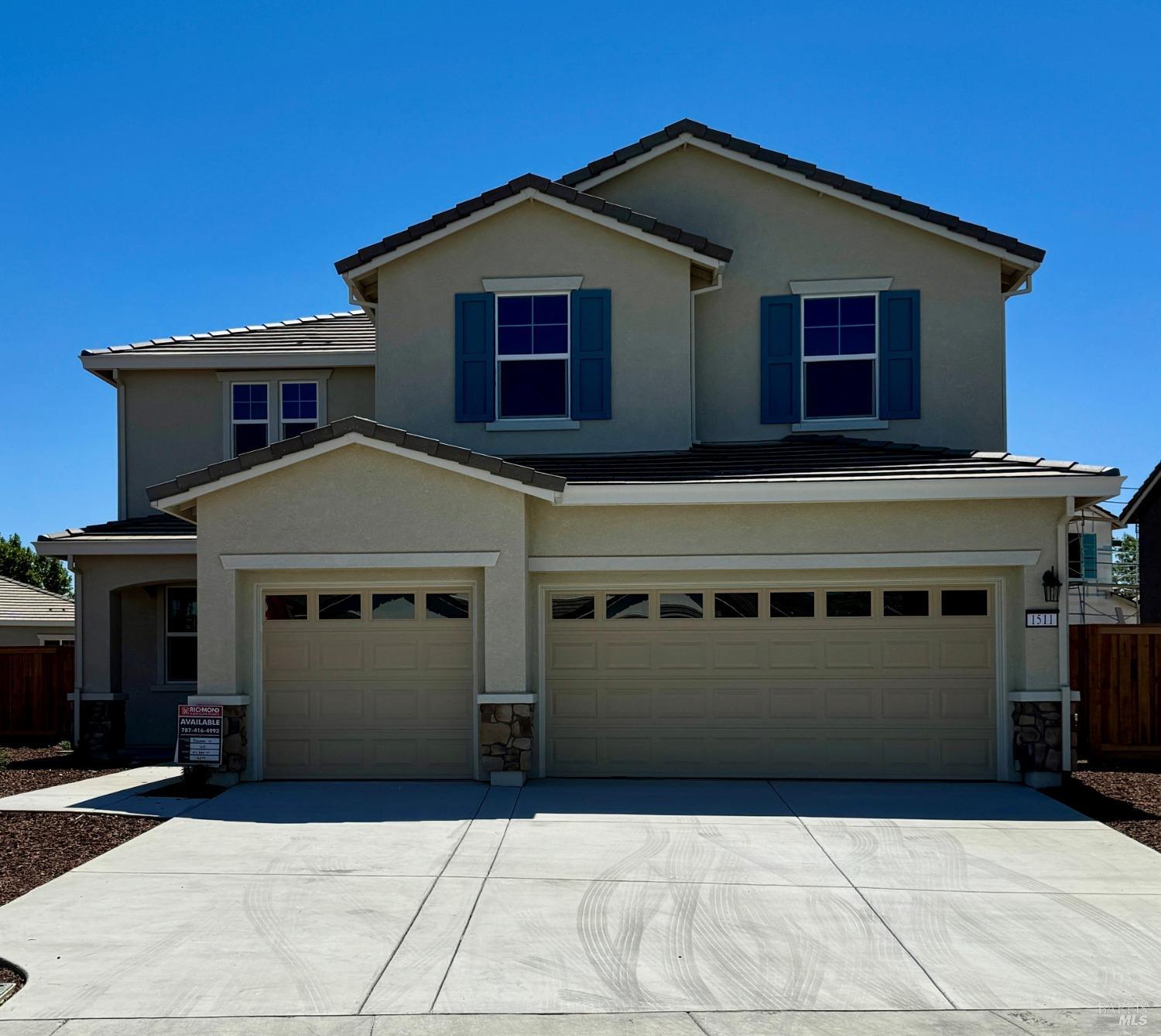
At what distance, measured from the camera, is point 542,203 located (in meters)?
14.8

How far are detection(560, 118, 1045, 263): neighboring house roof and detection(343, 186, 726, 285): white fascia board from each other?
4.48ft

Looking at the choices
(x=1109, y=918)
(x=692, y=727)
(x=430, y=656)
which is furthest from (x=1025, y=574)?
(x=430, y=656)

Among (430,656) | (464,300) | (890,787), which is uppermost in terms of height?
(464,300)

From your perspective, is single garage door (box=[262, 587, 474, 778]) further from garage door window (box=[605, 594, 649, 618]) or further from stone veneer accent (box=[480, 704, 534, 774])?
garage door window (box=[605, 594, 649, 618])

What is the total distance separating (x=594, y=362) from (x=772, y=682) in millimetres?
4555

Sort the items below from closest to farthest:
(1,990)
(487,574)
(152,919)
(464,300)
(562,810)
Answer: (1,990) < (152,919) < (562,810) < (487,574) < (464,300)

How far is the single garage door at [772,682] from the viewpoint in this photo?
1279 cm

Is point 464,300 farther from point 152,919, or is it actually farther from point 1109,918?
point 1109,918

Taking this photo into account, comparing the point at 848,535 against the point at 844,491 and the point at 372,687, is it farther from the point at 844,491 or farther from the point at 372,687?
the point at 372,687

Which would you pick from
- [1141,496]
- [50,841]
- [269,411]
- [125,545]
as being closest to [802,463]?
[50,841]

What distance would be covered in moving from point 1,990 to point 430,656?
6664 mm

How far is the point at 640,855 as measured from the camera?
31.0 feet

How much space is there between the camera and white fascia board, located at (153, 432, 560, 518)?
39.9 feet

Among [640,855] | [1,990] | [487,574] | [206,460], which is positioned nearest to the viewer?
[1,990]
